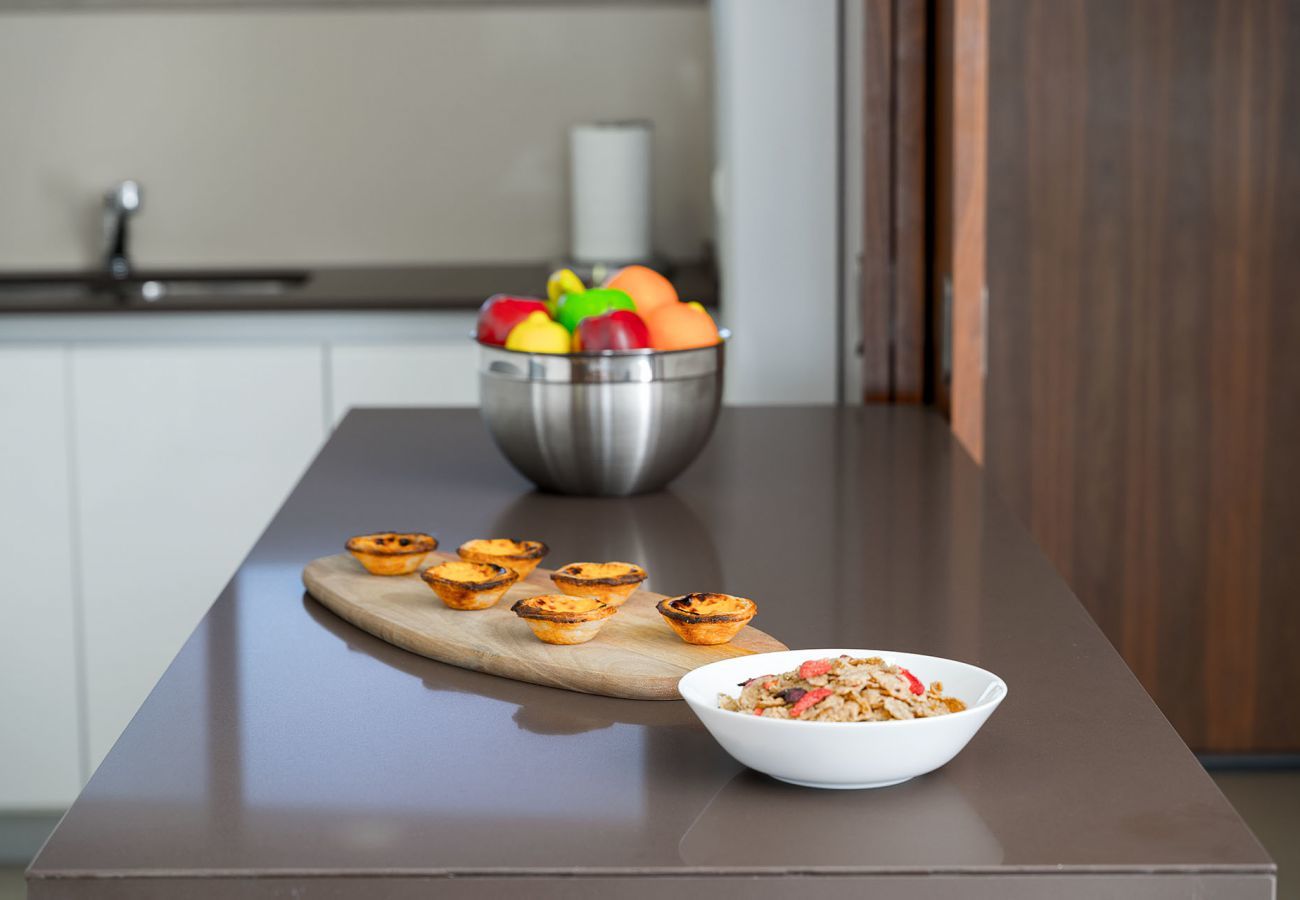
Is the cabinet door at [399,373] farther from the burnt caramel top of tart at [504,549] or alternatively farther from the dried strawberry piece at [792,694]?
the dried strawberry piece at [792,694]

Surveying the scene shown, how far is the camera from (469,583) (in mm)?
1153

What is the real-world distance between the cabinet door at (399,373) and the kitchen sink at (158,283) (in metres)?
0.54

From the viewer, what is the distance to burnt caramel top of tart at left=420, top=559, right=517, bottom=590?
3.80 feet

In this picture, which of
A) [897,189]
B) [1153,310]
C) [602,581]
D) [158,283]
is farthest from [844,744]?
[158,283]

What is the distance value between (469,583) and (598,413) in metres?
0.47

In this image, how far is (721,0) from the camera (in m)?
2.75

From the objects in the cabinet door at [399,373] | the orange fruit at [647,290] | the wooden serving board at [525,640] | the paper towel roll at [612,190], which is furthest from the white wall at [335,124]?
the wooden serving board at [525,640]

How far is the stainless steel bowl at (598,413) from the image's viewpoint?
62.8 inches

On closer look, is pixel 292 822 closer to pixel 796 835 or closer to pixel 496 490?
pixel 796 835

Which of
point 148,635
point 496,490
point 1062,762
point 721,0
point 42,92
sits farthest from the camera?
point 42,92

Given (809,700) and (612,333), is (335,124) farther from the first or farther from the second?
(809,700)

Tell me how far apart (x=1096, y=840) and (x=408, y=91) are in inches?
117

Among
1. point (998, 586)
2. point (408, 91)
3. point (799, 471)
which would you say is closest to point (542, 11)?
point (408, 91)

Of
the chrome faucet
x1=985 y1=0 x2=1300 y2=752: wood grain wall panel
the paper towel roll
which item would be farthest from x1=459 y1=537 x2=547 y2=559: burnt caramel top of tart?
the chrome faucet
